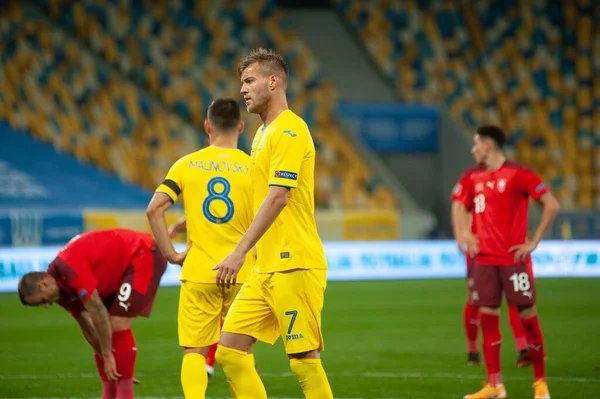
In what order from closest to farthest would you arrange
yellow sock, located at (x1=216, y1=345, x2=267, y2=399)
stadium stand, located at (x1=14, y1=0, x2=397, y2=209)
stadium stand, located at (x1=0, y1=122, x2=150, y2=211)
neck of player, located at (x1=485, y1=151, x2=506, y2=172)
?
yellow sock, located at (x1=216, y1=345, x2=267, y2=399), neck of player, located at (x1=485, y1=151, x2=506, y2=172), stadium stand, located at (x1=0, y1=122, x2=150, y2=211), stadium stand, located at (x1=14, y1=0, x2=397, y2=209)

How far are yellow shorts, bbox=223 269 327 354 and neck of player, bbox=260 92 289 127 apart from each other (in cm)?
79

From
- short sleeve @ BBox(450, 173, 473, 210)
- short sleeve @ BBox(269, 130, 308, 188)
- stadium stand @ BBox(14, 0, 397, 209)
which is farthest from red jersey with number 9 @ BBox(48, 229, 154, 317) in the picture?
stadium stand @ BBox(14, 0, 397, 209)

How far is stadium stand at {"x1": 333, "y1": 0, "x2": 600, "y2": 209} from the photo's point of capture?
24.5m

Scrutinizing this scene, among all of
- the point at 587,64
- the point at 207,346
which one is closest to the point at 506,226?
the point at 207,346

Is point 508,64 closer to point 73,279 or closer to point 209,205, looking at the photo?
point 209,205

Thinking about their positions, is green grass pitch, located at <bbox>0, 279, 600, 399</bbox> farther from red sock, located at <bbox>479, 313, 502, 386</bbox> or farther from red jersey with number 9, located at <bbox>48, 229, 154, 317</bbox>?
red jersey with number 9, located at <bbox>48, 229, 154, 317</bbox>

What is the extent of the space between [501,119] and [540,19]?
349cm

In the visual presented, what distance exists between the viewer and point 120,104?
842 inches

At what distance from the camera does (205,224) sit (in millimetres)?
5898

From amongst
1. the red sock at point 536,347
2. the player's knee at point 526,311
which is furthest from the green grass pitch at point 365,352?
the player's knee at point 526,311

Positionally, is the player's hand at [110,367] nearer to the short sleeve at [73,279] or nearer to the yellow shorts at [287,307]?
the short sleeve at [73,279]

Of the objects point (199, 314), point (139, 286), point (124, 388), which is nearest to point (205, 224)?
point (199, 314)

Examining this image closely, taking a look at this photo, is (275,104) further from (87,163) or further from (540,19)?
(540,19)

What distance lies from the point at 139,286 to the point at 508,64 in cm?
2086
